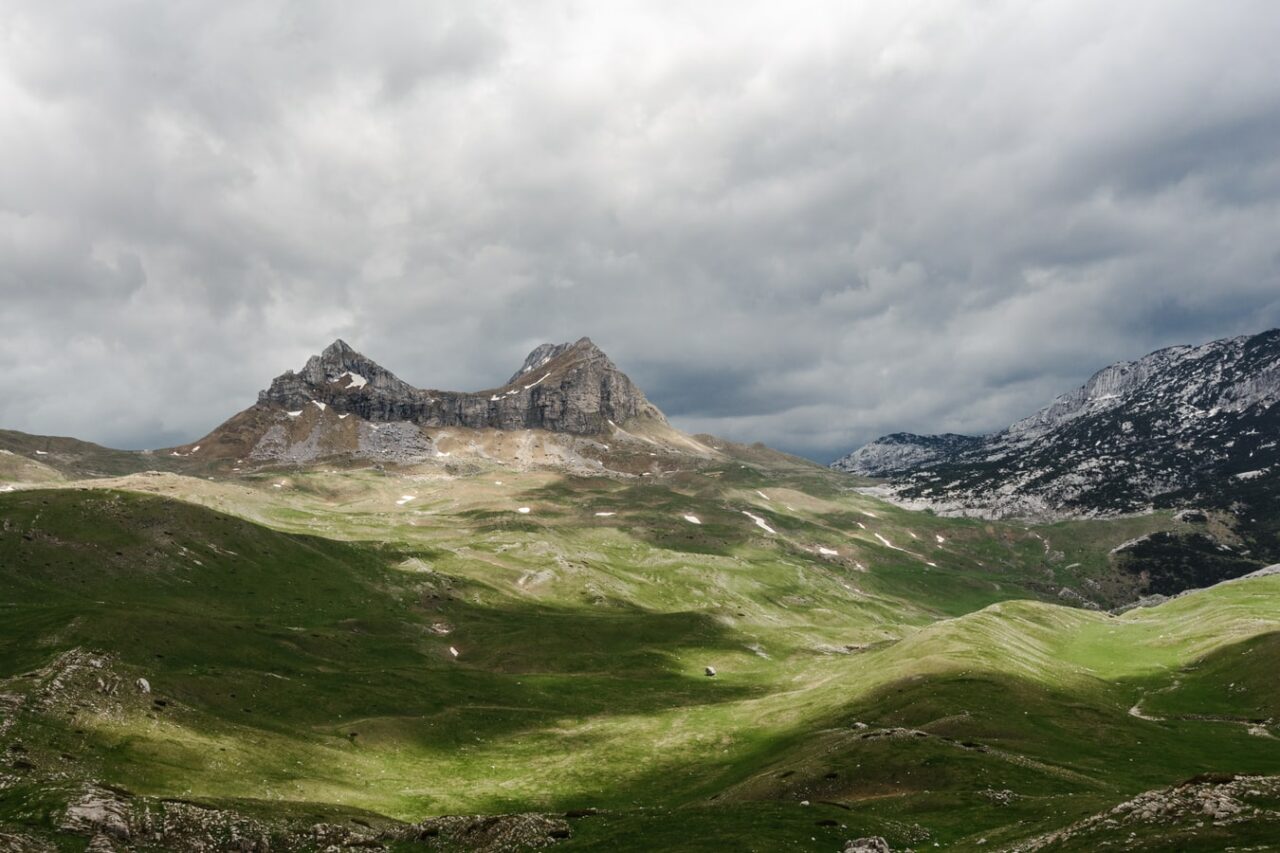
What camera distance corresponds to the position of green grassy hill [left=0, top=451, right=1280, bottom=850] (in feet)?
180

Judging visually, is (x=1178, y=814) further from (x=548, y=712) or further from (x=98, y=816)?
(x=548, y=712)

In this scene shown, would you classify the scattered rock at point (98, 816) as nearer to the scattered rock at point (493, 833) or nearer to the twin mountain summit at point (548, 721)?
the twin mountain summit at point (548, 721)

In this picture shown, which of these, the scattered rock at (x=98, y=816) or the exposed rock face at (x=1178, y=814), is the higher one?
the exposed rock face at (x=1178, y=814)

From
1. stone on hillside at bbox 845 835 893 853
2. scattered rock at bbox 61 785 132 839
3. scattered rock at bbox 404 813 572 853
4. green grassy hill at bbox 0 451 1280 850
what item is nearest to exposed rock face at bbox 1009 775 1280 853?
green grassy hill at bbox 0 451 1280 850

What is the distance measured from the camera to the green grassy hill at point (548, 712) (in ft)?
180

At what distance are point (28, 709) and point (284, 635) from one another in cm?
6797

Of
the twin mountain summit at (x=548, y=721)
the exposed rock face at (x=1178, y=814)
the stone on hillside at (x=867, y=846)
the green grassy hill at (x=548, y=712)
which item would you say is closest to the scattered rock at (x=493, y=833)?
the twin mountain summit at (x=548, y=721)

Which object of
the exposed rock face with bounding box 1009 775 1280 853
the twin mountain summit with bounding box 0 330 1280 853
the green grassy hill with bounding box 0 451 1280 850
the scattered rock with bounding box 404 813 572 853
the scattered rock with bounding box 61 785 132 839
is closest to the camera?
the exposed rock face with bounding box 1009 775 1280 853

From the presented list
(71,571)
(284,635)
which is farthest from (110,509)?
(284,635)

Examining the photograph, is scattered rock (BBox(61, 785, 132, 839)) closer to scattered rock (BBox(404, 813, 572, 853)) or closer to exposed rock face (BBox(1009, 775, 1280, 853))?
scattered rock (BBox(404, 813, 572, 853))

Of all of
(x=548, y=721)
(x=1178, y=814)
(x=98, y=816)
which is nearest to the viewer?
(x=1178, y=814)

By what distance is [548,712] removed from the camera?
124688 mm

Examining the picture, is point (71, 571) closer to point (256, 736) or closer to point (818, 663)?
point (256, 736)

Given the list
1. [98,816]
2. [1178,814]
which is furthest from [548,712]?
[1178,814]
